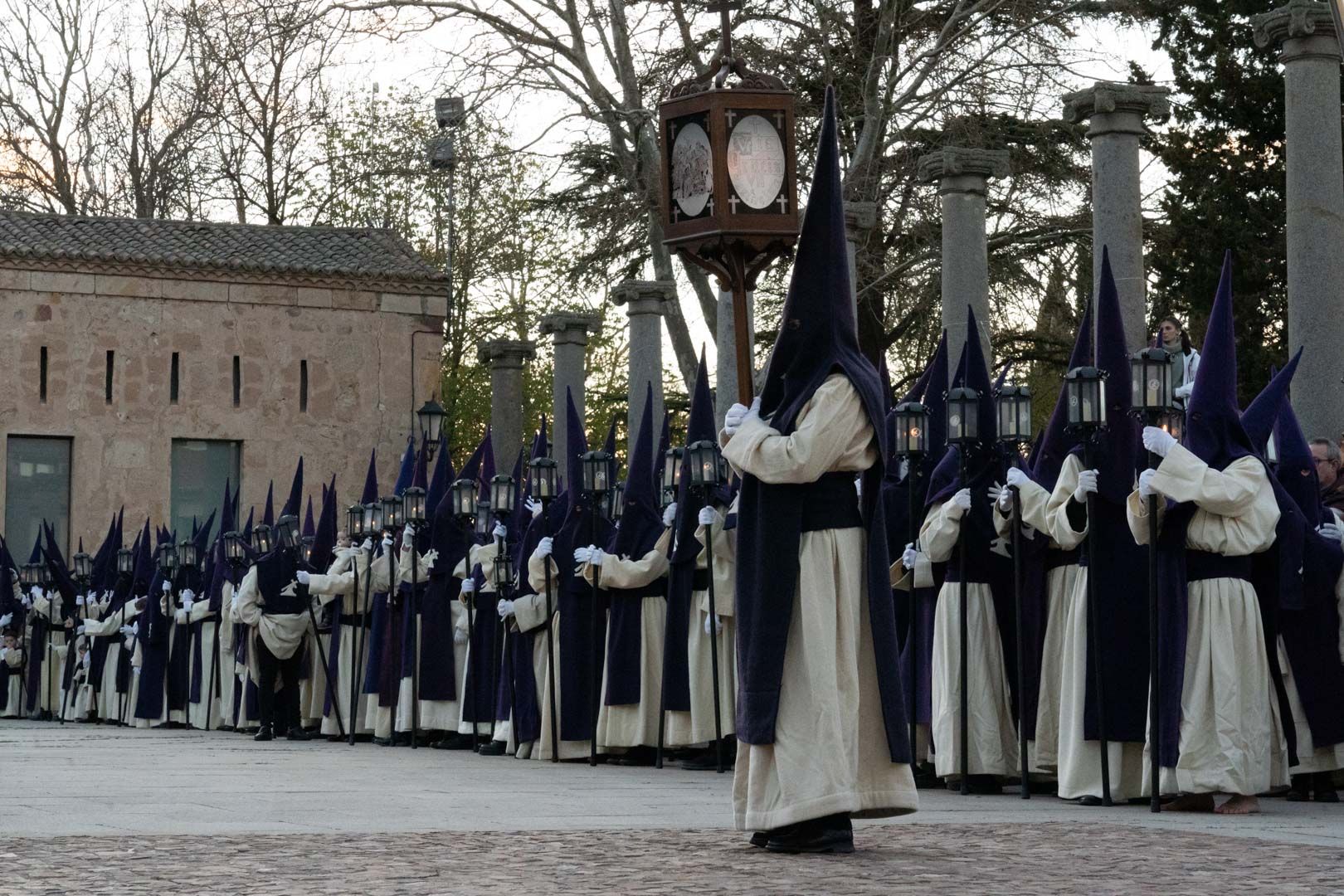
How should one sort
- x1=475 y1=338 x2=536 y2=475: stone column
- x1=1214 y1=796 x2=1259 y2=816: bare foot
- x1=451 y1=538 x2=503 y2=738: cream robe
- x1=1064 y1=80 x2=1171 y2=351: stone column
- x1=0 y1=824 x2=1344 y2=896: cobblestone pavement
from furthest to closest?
x1=475 y1=338 x2=536 y2=475: stone column < x1=451 y1=538 x2=503 y2=738: cream robe < x1=1064 y1=80 x2=1171 y2=351: stone column < x1=1214 y1=796 x2=1259 y2=816: bare foot < x1=0 y1=824 x2=1344 y2=896: cobblestone pavement

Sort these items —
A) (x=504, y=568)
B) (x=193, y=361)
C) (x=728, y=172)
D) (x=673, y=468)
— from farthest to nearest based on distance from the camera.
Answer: (x=193, y=361)
(x=504, y=568)
(x=673, y=468)
(x=728, y=172)

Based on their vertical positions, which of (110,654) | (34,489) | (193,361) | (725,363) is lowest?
(110,654)

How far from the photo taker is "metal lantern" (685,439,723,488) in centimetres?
1261

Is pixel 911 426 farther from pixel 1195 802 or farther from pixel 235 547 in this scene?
pixel 235 547

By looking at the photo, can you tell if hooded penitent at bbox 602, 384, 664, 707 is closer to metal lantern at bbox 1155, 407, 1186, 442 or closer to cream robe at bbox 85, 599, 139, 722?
metal lantern at bbox 1155, 407, 1186, 442

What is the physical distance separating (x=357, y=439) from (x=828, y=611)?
3057 cm

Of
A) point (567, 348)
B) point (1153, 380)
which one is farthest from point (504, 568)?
point (567, 348)

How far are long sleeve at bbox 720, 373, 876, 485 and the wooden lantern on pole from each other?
5.20 m

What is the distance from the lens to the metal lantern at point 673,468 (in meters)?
13.2

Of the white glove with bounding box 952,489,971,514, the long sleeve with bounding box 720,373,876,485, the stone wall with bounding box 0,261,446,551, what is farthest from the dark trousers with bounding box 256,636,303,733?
the stone wall with bounding box 0,261,446,551

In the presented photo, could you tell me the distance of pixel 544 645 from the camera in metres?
15.1

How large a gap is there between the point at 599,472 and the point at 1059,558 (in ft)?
14.6

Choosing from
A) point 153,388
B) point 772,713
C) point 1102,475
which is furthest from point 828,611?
point 153,388

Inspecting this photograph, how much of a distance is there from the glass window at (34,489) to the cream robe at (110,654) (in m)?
10.3
